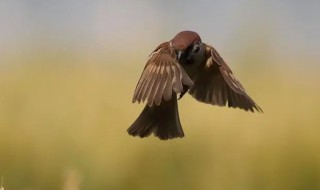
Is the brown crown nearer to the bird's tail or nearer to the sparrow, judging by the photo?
the sparrow

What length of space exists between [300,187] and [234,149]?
0.84 ft

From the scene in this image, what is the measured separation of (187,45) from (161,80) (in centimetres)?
15

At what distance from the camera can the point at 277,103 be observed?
3.84m

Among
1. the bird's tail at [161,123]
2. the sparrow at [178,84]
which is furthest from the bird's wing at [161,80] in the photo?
the bird's tail at [161,123]

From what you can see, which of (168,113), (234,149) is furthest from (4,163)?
(168,113)

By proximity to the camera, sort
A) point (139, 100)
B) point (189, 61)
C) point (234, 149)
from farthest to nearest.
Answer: point (234, 149) < point (189, 61) < point (139, 100)

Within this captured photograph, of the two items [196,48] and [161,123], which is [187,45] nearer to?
[196,48]

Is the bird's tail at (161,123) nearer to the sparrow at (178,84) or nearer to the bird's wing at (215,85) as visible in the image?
the sparrow at (178,84)

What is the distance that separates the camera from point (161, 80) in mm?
2432

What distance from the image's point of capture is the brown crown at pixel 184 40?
100 inches

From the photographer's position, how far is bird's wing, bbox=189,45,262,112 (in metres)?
2.68

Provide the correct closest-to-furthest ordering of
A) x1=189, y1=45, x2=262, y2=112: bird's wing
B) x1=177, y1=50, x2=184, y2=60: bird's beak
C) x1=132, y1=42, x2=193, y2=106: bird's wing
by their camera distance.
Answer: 1. x1=132, y1=42, x2=193, y2=106: bird's wing
2. x1=177, y1=50, x2=184, y2=60: bird's beak
3. x1=189, y1=45, x2=262, y2=112: bird's wing

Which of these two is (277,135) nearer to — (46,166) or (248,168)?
(248,168)

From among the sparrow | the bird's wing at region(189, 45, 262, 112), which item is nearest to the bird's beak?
the sparrow
